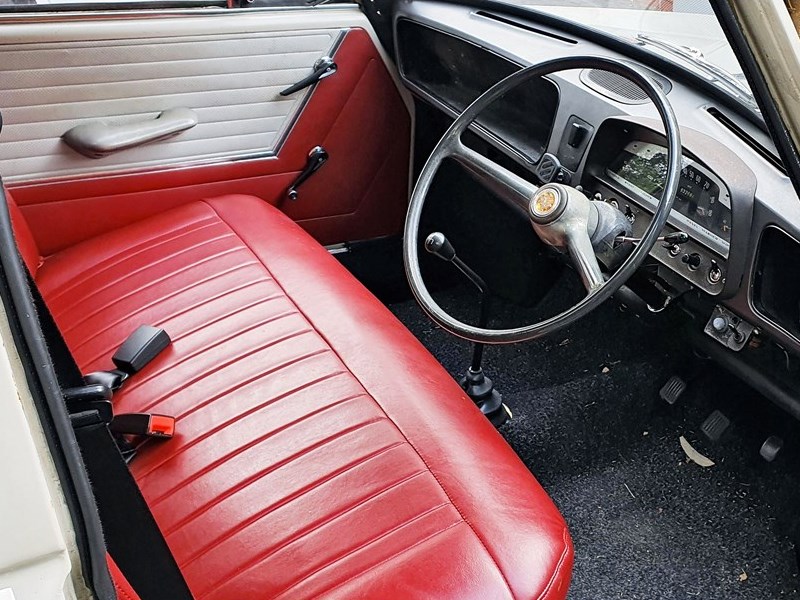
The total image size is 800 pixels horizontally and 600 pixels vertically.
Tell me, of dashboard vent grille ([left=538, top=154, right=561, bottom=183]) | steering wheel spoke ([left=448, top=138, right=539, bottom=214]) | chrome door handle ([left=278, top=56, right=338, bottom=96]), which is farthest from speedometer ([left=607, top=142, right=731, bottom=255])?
chrome door handle ([left=278, top=56, right=338, bottom=96])

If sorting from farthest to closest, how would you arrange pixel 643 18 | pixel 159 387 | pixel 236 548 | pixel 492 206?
pixel 492 206
pixel 643 18
pixel 159 387
pixel 236 548

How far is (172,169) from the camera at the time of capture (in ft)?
5.75

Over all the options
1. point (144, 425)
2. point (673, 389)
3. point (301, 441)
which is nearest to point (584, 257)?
point (301, 441)

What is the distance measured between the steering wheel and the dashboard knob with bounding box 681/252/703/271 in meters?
0.19

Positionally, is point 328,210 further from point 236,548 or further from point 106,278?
point 236,548

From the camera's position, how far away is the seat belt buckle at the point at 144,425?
1.06 m

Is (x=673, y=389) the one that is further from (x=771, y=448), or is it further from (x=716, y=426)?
(x=771, y=448)

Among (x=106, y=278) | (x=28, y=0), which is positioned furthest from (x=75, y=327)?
(x=28, y=0)

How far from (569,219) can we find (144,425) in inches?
27.8

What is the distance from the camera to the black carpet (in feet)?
5.05

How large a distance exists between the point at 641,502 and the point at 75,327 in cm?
125

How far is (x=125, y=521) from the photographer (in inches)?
29.2

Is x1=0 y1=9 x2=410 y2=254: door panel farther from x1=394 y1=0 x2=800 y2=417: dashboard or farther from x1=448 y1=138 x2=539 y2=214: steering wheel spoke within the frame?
x1=448 y1=138 x2=539 y2=214: steering wheel spoke

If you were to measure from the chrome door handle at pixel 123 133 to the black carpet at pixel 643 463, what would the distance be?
2.88 ft
